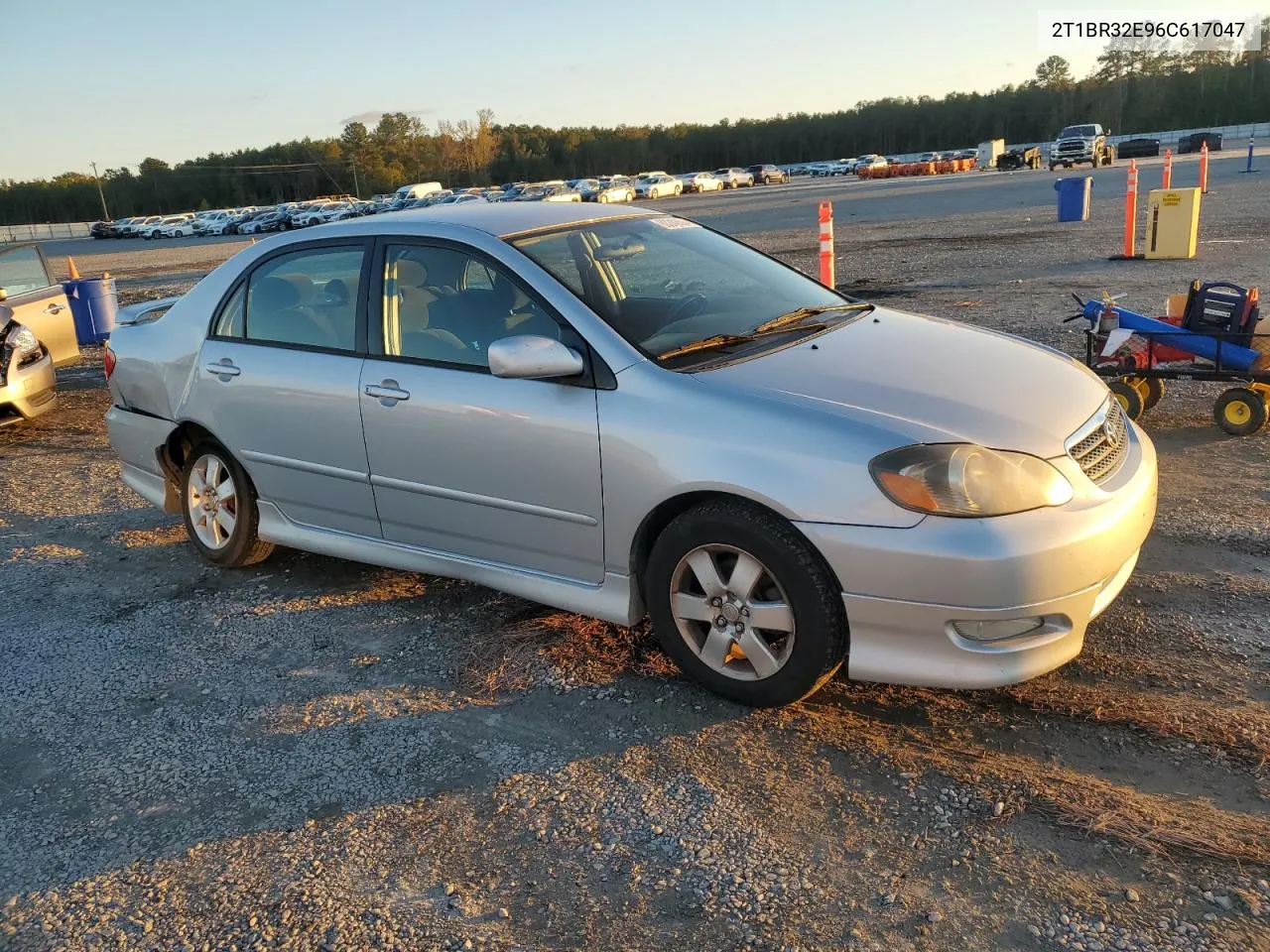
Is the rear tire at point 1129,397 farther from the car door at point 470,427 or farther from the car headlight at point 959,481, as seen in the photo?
the car door at point 470,427

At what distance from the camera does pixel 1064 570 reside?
9.80 ft

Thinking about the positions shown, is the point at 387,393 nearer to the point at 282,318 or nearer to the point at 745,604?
the point at 282,318

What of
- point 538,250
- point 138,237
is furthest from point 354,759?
point 138,237

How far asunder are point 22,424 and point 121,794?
289 inches

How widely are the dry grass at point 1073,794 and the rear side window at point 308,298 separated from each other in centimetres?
255

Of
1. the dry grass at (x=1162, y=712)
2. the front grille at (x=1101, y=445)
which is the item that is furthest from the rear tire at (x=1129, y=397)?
the dry grass at (x=1162, y=712)

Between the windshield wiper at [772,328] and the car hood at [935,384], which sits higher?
the windshield wiper at [772,328]

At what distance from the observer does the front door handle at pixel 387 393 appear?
13.2ft

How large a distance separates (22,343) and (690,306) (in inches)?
274

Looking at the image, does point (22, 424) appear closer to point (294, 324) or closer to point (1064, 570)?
point (294, 324)

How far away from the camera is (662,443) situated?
3338 millimetres

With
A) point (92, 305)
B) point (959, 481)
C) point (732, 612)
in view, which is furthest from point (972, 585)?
point (92, 305)

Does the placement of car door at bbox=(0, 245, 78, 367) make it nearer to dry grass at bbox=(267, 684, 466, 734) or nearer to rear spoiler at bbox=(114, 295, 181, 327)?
rear spoiler at bbox=(114, 295, 181, 327)

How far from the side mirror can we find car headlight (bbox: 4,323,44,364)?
264 inches
